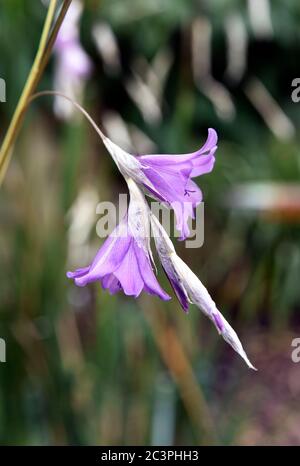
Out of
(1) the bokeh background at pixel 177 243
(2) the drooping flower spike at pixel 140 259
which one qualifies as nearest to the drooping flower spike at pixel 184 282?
(2) the drooping flower spike at pixel 140 259

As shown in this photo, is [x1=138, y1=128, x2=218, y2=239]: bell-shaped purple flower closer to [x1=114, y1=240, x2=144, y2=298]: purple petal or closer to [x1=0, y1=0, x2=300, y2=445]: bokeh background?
[x1=114, y1=240, x2=144, y2=298]: purple petal

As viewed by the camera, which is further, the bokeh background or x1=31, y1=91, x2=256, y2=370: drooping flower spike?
the bokeh background

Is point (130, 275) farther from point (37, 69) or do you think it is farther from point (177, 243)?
point (177, 243)

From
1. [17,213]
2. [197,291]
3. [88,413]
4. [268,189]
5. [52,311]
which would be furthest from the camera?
[268,189]

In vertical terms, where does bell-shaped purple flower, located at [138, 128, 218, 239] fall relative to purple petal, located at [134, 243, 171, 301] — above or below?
above

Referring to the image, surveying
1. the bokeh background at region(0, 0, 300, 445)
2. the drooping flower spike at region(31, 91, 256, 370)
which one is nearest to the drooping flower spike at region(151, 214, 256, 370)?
the drooping flower spike at region(31, 91, 256, 370)

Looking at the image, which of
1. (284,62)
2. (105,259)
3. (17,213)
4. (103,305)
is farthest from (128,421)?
(284,62)

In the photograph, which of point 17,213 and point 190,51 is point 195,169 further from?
point 190,51
